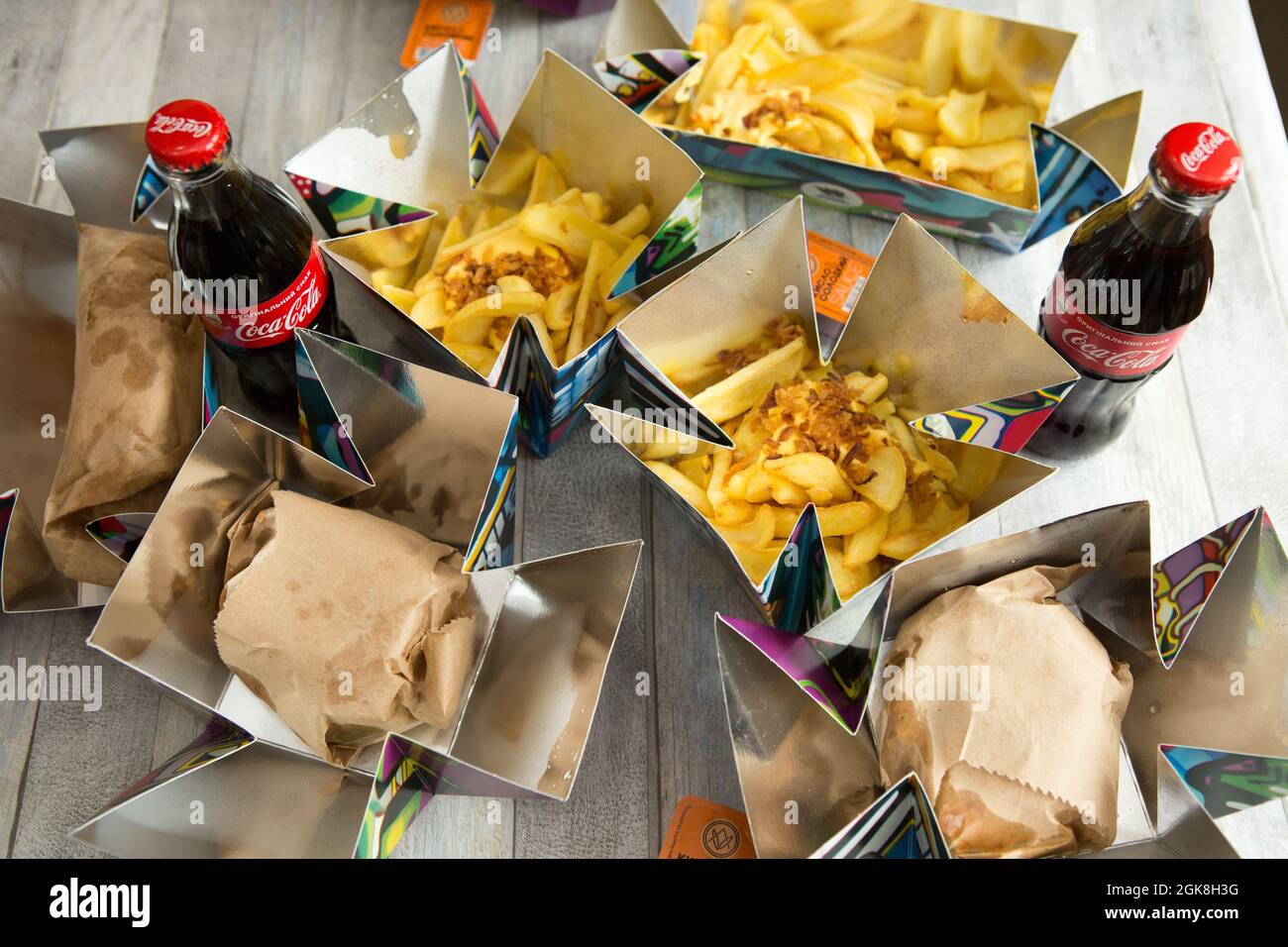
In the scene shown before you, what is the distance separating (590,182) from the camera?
1112 mm

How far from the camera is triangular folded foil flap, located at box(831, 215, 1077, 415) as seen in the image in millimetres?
929

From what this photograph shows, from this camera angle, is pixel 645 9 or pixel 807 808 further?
pixel 645 9

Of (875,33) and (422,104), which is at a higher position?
(875,33)

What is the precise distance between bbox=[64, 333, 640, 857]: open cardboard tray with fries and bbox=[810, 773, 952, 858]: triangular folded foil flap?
0.67 ft

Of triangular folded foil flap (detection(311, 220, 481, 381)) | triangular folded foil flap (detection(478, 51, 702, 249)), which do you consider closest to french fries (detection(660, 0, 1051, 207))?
triangular folded foil flap (detection(478, 51, 702, 249))

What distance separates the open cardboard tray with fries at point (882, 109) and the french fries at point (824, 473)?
0.78ft

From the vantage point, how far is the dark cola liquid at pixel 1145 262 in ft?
2.80

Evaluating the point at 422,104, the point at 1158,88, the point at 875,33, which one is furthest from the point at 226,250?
the point at 1158,88

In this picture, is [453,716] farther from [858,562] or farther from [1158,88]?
[1158,88]

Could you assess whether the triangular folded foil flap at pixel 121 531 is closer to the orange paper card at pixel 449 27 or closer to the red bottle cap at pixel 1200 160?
the orange paper card at pixel 449 27
